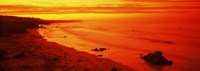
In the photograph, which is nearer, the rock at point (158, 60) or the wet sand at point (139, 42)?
the rock at point (158, 60)

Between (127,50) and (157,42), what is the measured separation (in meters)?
1.92

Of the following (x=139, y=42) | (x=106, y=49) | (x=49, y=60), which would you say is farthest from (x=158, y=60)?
(x=139, y=42)

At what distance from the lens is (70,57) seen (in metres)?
10.5

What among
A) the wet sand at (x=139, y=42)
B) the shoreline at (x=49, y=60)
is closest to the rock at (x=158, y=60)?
the wet sand at (x=139, y=42)

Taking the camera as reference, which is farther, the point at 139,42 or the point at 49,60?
the point at 139,42

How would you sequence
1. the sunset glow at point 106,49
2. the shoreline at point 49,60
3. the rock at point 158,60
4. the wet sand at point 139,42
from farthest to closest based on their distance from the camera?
the wet sand at point 139,42, the rock at point 158,60, the sunset glow at point 106,49, the shoreline at point 49,60

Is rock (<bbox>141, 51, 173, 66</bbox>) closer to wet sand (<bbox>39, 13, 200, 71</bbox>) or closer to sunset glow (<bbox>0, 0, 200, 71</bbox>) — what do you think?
sunset glow (<bbox>0, 0, 200, 71</bbox>)

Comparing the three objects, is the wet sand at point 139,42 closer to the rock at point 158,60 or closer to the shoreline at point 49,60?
the rock at point 158,60

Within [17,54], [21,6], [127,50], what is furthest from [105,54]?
[21,6]

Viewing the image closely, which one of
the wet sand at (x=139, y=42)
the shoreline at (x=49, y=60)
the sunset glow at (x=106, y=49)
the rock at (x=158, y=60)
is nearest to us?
the shoreline at (x=49, y=60)

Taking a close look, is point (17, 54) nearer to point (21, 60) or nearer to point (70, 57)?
point (21, 60)

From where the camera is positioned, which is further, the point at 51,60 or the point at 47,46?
the point at 47,46

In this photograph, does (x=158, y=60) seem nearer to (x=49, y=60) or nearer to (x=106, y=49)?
(x=106, y=49)

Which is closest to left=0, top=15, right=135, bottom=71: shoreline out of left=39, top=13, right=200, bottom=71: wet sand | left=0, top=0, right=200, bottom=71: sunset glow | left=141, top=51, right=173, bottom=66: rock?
→ left=0, top=0, right=200, bottom=71: sunset glow
